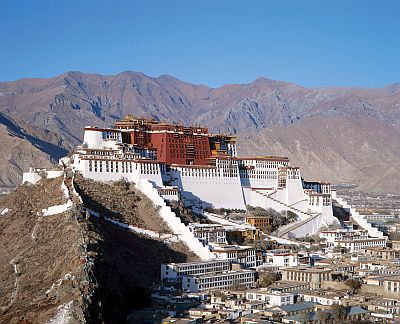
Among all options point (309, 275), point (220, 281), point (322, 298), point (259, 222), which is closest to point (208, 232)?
point (220, 281)

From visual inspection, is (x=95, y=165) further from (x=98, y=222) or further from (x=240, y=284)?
(x=240, y=284)

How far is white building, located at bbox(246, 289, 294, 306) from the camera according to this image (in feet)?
188

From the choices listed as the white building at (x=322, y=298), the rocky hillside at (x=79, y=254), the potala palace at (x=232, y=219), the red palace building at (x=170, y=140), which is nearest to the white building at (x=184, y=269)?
the potala palace at (x=232, y=219)

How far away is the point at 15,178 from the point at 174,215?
130247mm

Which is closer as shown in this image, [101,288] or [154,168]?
[101,288]

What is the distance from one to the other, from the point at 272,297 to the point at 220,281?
5.98 metres

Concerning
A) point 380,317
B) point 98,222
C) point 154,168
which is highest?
point 154,168

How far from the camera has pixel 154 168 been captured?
7725 centimetres

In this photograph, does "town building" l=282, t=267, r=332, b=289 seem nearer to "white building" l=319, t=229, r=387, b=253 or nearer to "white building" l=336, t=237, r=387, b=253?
"white building" l=319, t=229, r=387, b=253

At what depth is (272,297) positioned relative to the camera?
57.8m

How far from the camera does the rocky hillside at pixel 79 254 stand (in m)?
49.5

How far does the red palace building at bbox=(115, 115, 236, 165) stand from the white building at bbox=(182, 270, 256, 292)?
20.7 metres

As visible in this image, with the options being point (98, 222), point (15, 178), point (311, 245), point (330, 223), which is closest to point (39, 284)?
point (98, 222)

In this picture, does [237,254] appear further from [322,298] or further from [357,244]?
[357,244]
